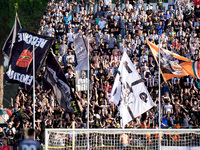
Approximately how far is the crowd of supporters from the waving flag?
216 centimetres

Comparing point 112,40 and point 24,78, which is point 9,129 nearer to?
point 24,78

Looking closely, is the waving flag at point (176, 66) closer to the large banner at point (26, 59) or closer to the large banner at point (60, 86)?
the large banner at point (60, 86)

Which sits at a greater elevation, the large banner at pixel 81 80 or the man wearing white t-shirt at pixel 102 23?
the man wearing white t-shirt at pixel 102 23

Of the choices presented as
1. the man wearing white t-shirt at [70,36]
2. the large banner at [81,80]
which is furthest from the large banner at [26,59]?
the man wearing white t-shirt at [70,36]

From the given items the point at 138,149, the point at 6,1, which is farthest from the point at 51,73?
the point at 6,1

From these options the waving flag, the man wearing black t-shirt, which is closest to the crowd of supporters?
the waving flag

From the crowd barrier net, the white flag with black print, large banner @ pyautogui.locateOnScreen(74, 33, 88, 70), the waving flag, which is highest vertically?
large banner @ pyautogui.locateOnScreen(74, 33, 88, 70)

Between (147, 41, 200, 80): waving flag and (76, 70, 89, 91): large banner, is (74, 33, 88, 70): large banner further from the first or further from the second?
(147, 41, 200, 80): waving flag

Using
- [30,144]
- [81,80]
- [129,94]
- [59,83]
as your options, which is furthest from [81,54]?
[30,144]

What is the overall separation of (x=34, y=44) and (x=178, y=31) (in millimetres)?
7669

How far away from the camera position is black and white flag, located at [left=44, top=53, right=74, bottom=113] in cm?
2370

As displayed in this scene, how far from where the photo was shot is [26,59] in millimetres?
24656

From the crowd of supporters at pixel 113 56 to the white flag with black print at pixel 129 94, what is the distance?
6.69 feet

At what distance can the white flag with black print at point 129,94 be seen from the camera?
886 inches
